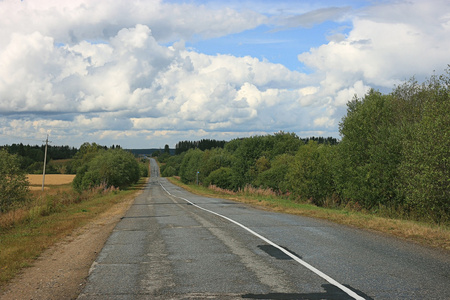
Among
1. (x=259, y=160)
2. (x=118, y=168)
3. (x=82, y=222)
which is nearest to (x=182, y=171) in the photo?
(x=118, y=168)

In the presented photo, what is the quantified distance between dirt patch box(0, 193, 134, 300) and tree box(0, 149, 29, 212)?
19441 millimetres

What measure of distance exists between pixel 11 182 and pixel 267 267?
27171mm

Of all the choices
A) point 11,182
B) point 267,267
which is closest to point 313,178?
point 11,182

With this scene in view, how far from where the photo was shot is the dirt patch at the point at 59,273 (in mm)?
6184

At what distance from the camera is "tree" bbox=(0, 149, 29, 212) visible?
2758cm

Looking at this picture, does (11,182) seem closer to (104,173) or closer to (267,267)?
(267,267)

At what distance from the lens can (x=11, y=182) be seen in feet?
92.0

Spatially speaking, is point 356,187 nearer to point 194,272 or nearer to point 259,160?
point 194,272

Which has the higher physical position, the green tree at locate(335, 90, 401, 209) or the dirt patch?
the green tree at locate(335, 90, 401, 209)

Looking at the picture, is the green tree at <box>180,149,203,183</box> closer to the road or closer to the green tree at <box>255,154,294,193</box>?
the green tree at <box>255,154,294,193</box>

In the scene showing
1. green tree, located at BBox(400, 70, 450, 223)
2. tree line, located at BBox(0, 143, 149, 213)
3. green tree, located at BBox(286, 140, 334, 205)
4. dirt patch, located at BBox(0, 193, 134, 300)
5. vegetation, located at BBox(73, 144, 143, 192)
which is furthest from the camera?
vegetation, located at BBox(73, 144, 143, 192)

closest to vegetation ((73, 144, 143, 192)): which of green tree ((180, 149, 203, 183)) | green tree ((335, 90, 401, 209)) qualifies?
green tree ((180, 149, 203, 183))

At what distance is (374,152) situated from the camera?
25.1m

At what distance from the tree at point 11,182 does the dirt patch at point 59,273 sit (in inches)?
765
